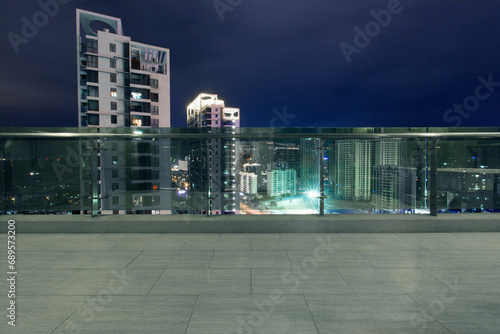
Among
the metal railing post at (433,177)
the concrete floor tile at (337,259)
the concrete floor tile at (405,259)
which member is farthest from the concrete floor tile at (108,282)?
the metal railing post at (433,177)

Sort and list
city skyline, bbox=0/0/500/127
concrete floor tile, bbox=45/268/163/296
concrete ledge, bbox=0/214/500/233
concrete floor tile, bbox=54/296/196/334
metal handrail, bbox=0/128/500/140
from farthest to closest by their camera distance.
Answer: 1. city skyline, bbox=0/0/500/127
2. metal handrail, bbox=0/128/500/140
3. concrete ledge, bbox=0/214/500/233
4. concrete floor tile, bbox=45/268/163/296
5. concrete floor tile, bbox=54/296/196/334

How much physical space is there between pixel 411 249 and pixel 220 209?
2770 mm

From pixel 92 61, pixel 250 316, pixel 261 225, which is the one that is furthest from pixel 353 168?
pixel 92 61

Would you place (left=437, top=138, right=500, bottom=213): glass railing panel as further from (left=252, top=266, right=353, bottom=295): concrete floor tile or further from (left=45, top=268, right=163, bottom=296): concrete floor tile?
(left=45, top=268, right=163, bottom=296): concrete floor tile

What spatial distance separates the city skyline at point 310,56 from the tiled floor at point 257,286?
2.16 metres

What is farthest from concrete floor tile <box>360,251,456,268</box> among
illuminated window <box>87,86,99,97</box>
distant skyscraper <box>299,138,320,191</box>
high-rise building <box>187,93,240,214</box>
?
illuminated window <box>87,86,99,97</box>

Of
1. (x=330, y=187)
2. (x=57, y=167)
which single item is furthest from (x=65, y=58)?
(x=330, y=187)

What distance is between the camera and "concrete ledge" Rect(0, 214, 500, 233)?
4012 mm

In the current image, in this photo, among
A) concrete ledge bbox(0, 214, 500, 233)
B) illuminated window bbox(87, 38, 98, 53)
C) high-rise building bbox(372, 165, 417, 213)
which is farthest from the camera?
illuminated window bbox(87, 38, 98, 53)

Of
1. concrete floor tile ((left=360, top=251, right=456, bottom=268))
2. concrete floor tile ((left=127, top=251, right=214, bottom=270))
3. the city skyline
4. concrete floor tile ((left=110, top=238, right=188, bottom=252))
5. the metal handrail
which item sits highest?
the city skyline

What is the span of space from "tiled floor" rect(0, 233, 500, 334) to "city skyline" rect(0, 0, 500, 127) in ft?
7.08

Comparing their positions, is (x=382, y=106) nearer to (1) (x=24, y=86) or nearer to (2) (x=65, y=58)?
(2) (x=65, y=58)

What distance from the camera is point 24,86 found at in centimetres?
4066

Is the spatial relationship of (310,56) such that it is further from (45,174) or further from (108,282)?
(108,282)
